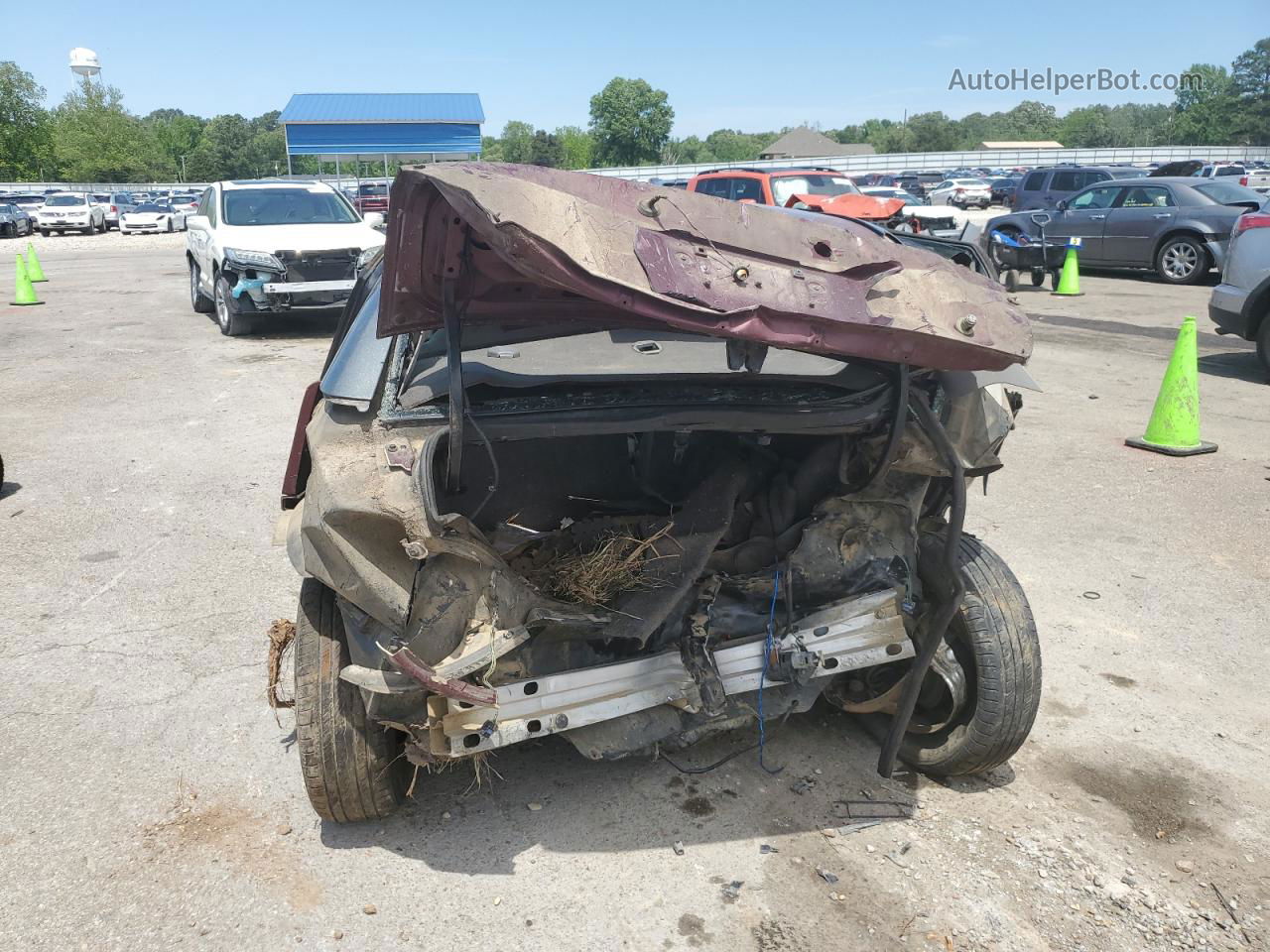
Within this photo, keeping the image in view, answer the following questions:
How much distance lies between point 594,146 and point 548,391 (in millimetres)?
88884

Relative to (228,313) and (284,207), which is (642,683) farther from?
(284,207)

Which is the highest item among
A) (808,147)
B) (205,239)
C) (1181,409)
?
(808,147)

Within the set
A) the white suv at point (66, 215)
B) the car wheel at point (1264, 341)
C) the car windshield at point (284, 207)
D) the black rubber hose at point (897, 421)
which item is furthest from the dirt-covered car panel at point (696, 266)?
the white suv at point (66, 215)

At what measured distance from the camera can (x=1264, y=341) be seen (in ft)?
28.7

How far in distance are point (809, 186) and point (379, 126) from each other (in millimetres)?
37219

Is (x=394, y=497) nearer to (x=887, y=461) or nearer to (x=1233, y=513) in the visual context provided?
(x=887, y=461)

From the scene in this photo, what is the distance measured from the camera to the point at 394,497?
2432mm

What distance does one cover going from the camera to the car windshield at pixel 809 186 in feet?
48.0

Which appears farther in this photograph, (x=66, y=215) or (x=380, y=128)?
(x=380, y=128)

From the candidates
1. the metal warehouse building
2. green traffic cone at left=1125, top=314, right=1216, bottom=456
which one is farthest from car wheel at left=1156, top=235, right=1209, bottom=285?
the metal warehouse building

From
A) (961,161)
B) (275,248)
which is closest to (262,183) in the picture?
(275,248)

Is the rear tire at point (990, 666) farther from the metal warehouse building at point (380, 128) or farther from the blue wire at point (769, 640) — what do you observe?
the metal warehouse building at point (380, 128)

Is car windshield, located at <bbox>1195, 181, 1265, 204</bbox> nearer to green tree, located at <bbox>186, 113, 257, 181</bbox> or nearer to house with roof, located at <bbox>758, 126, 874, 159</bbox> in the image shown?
house with roof, located at <bbox>758, 126, 874, 159</bbox>

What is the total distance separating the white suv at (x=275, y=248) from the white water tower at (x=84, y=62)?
98343 millimetres
